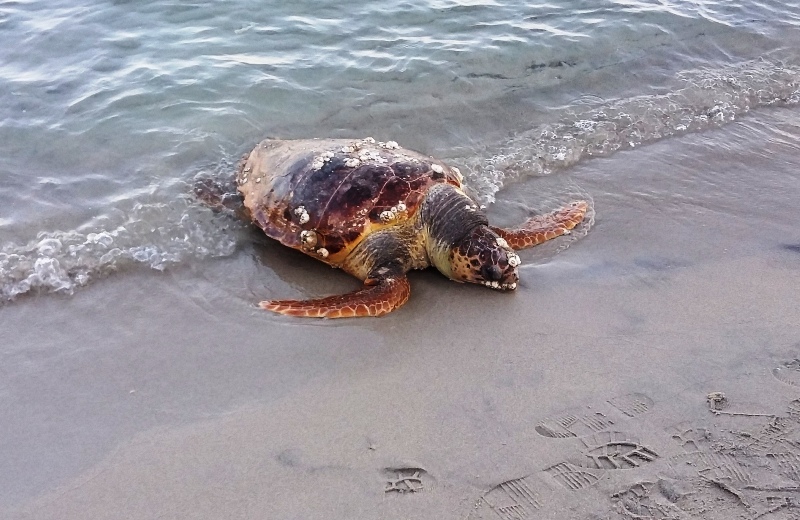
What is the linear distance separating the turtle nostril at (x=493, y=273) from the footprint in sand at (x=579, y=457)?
120 cm

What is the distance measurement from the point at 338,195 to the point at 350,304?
932mm

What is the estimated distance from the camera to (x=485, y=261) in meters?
4.08

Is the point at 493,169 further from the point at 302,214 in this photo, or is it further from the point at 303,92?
the point at 303,92

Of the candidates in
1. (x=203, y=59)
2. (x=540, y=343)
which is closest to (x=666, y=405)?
(x=540, y=343)

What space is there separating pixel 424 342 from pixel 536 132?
3398mm

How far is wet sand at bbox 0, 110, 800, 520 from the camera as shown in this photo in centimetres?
261

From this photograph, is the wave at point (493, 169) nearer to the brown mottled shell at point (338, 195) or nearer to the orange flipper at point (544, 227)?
the brown mottled shell at point (338, 195)

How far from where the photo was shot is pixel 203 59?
738cm

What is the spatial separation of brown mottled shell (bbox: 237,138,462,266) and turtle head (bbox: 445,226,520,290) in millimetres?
514

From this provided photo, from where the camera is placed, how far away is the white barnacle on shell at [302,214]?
4.43 m

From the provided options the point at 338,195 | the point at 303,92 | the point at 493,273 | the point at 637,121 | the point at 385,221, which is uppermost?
the point at 303,92

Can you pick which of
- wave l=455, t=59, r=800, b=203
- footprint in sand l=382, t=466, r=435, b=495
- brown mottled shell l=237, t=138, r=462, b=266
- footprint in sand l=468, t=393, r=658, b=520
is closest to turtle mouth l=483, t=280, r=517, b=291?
brown mottled shell l=237, t=138, r=462, b=266

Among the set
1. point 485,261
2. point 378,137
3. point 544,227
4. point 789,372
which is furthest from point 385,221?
point 789,372

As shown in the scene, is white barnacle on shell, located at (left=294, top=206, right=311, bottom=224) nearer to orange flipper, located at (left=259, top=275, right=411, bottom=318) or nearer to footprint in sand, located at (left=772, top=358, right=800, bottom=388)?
orange flipper, located at (left=259, top=275, right=411, bottom=318)
